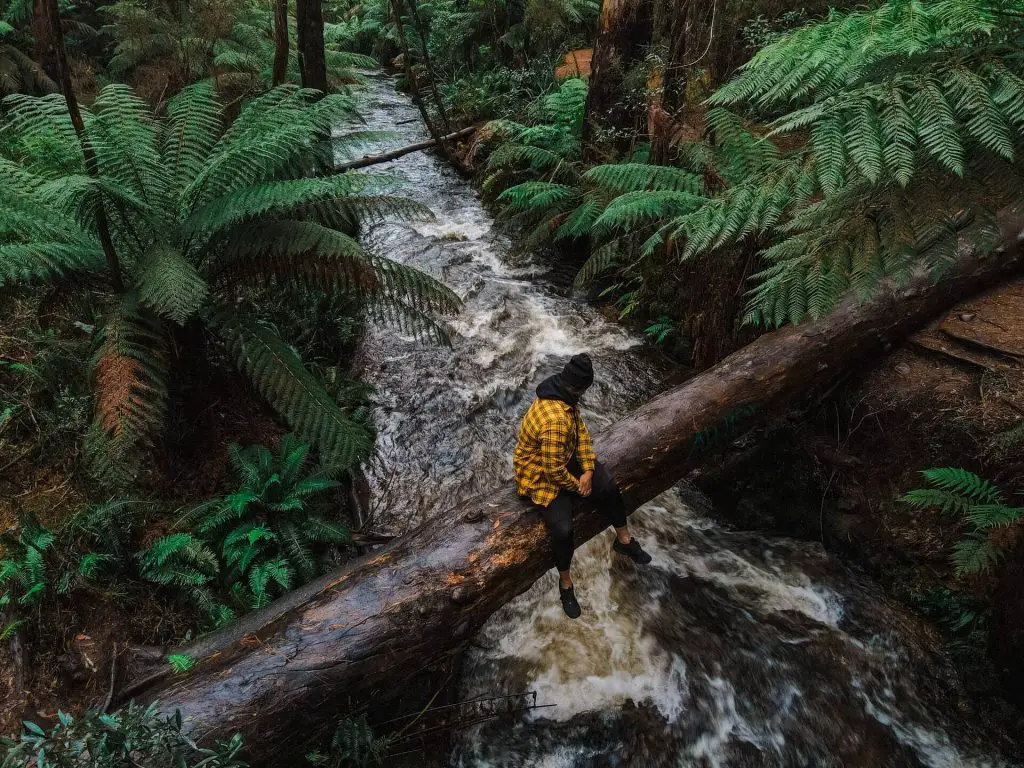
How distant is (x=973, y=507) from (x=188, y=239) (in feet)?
15.0

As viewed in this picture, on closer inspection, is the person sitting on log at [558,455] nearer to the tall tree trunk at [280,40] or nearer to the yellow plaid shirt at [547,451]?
the yellow plaid shirt at [547,451]

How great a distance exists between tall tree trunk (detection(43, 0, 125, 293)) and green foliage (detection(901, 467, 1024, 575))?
171 inches

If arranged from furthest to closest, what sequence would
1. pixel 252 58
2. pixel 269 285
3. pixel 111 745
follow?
1. pixel 252 58
2. pixel 269 285
3. pixel 111 745

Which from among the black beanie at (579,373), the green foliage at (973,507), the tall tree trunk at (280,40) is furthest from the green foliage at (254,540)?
the tall tree trunk at (280,40)

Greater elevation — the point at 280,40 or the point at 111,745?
the point at 280,40

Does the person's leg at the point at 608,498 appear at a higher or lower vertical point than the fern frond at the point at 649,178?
lower

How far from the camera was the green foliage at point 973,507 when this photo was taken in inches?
110

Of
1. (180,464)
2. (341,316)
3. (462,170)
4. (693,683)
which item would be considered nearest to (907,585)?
(693,683)

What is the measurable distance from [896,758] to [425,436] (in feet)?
11.8

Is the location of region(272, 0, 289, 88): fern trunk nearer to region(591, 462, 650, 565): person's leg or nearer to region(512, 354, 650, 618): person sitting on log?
region(512, 354, 650, 618): person sitting on log

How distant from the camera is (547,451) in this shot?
2812mm

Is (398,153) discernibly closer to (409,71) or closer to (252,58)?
(409,71)

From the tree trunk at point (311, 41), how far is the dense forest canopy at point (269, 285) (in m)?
2.86

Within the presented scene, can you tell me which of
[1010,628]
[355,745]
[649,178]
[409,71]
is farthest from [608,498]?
[409,71]
